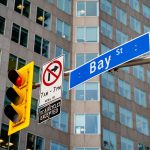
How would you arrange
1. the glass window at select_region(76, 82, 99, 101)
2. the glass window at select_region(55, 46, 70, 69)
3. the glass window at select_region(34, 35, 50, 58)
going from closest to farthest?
the glass window at select_region(34, 35, 50, 58) → the glass window at select_region(76, 82, 99, 101) → the glass window at select_region(55, 46, 70, 69)

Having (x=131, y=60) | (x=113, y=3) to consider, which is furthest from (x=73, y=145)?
(x=131, y=60)

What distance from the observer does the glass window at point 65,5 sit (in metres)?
41.9

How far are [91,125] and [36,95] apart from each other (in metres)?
5.47

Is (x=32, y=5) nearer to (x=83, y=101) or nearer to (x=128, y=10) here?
(x=83, y=101)

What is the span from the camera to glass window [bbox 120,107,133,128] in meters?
41.3

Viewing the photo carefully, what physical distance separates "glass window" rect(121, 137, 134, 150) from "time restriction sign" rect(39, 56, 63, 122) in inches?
1245

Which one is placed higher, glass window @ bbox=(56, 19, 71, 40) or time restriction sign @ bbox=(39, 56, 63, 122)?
glass window @ bbox=(56, 19, 71, 40)

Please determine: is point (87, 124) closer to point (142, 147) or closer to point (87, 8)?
point (142, 147)

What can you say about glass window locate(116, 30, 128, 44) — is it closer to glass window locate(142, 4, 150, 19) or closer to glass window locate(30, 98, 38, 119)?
glass window locate(142, 4, 150, 19)

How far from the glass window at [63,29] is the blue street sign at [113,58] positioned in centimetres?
3104

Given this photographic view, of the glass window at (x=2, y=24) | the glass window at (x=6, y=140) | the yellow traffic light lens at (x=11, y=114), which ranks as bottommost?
the yellow traffic light lens at (x=11, y=114)

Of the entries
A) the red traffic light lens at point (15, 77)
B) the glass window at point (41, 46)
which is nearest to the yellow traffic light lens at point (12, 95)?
the red traffic light lens at point (15, 77)

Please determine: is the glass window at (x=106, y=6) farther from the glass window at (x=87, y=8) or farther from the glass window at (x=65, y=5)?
the glass window at (x=65, y=5)

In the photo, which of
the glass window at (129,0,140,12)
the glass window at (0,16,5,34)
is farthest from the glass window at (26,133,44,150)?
the glass window at (129,0,140,12)
